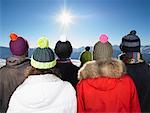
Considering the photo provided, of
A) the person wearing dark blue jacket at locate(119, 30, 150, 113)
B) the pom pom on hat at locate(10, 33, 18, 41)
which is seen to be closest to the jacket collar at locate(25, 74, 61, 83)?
the person wearing dark blue jacket at locate(119, 30, 150, 113)

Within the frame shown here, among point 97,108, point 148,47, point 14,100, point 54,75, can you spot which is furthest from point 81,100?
point 148,47

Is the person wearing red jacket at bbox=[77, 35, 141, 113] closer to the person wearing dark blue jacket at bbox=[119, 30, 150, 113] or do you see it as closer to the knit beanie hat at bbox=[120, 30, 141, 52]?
the person wearing dark blue jacket at bbox=[119, 30, 150, 113]

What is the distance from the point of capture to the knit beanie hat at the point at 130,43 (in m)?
3.60

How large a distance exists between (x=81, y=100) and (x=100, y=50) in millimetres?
479

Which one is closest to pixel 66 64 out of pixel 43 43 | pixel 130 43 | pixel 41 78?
pixel 130 43

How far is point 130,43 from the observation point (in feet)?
11.9

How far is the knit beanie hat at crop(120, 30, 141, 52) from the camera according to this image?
142 inches

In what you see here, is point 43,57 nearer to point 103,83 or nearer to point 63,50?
point 103,83

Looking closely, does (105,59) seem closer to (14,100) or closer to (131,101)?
(131,101)

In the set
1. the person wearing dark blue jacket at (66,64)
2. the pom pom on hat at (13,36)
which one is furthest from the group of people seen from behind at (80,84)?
the person wearing dark blue jacket at (66,64)

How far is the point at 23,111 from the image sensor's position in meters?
2.56

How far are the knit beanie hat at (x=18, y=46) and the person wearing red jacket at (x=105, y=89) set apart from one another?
3.30 feet

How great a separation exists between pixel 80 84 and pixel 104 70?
227mm

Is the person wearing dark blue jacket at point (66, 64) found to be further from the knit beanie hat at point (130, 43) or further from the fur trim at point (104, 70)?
the fur trim at point (104, 70)
